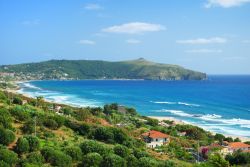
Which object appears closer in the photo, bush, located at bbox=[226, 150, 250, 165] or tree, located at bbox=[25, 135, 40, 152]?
tree, located at bbox=[25, 135, 40, 152]

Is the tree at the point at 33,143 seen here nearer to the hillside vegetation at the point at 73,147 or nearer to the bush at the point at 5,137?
the hillside vegetation at the point at 73,147

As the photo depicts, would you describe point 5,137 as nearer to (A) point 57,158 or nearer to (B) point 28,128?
(B) point 28,128

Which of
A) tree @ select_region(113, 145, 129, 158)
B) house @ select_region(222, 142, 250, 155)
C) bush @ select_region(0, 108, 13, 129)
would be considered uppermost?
bush @ select_region(0, 108, 13, 129)

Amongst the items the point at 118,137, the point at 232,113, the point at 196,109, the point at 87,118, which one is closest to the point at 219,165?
the point at 118,137

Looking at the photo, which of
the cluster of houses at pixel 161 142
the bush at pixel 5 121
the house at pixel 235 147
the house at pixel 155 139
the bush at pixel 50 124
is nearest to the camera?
the bush at pixel 5 121

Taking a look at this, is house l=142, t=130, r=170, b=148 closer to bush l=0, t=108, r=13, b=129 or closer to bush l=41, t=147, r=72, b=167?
bush l=0, t=108, r=13, b=129

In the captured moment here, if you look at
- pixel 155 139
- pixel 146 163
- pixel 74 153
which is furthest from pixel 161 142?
pixel 74 153

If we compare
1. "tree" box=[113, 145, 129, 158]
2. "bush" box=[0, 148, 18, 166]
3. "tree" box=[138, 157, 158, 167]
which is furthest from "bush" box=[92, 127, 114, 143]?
"bush" box=[0, 148, 18, 166]

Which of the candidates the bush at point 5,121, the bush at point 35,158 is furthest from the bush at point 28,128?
the bush at point 35,158
